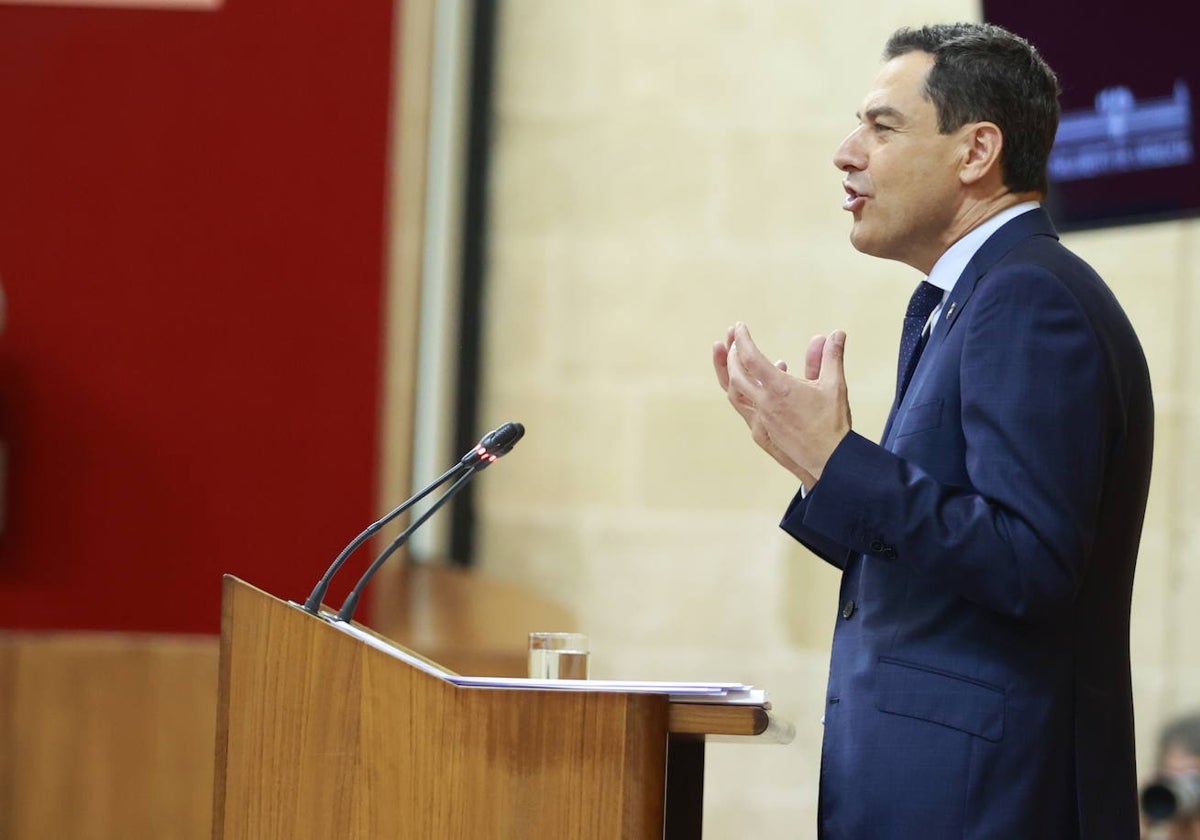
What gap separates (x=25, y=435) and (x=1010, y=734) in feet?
8.86

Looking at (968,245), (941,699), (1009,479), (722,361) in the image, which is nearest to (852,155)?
(968,245)

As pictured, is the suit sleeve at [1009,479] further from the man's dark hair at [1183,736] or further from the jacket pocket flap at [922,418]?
the man's dark hair at [1183,736]

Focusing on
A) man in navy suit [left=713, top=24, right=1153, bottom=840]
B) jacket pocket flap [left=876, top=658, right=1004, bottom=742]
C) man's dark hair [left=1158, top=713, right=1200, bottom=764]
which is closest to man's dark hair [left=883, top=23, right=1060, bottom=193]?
man in navy suit [left=713, top=24, right=1153, bottom=840]

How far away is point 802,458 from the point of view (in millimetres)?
1675

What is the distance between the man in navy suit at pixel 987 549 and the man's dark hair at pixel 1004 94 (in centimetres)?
13

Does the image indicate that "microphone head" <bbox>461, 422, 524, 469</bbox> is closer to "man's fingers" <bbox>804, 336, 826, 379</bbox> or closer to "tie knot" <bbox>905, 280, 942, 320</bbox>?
"man's fingers" <bbox>804, 336, 826, 379</bbox>

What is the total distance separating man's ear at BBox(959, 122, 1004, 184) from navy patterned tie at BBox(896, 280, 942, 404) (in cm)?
13

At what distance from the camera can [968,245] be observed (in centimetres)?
189

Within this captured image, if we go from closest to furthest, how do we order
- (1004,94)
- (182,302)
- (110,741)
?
(1004,94) → (110,741) → (182,302)

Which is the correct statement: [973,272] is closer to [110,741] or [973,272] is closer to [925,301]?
[925,301]

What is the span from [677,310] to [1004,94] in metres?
2.45

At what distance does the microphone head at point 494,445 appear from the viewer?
1826 millimetres

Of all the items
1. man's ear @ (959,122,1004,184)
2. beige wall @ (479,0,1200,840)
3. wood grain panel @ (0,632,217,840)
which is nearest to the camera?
man's ear @ (959,122,1004,184)

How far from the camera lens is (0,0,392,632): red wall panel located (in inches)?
147
